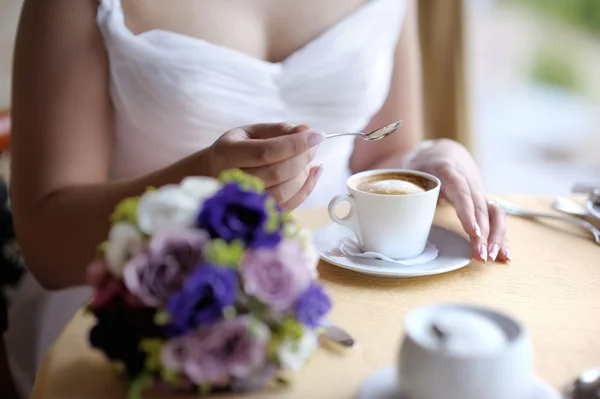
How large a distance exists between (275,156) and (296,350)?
260mm

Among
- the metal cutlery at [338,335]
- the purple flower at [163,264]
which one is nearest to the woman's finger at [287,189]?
the metal cutlery at [338,335]

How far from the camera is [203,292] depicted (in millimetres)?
437

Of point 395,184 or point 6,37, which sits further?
point 6,37

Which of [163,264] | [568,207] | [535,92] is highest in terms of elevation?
[163,264]

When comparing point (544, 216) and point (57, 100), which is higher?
point (57, 100)

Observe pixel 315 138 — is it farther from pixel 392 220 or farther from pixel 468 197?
pixel 468 197

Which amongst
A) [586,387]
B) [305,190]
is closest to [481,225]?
[305,190]

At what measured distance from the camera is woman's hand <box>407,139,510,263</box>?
0.80 metres

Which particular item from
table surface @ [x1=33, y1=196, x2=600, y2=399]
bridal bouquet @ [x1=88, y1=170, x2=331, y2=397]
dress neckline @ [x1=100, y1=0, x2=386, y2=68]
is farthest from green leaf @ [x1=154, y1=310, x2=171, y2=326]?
dress neckline @ [x1=100, y1=0, x2=386, y2=68]

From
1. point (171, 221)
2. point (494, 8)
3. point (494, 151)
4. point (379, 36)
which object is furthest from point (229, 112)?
point (494, 151)

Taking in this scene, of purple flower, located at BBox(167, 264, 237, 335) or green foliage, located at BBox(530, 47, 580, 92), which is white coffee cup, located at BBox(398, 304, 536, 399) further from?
green foliage, located at BBox(530, 47, 580, 92)

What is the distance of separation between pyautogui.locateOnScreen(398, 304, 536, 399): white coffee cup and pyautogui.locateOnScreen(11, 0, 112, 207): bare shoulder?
679 millimetres

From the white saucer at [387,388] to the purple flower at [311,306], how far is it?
7 cm

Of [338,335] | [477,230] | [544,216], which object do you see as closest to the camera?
[338,335]
